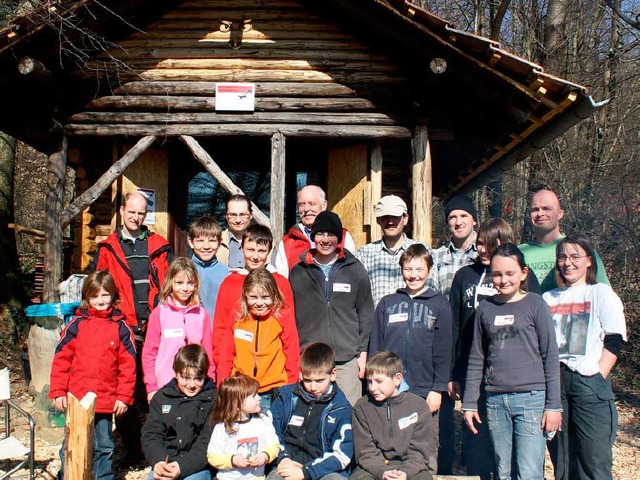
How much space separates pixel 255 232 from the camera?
4.41 meters

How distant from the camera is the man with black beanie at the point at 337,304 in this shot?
4.39 m

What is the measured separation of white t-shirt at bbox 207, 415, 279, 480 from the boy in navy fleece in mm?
1045

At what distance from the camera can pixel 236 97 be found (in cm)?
668

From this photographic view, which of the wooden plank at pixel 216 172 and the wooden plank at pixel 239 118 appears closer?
the wooden plank at pixel 216 172

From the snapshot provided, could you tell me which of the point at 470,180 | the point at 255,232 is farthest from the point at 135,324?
the point at 470,180

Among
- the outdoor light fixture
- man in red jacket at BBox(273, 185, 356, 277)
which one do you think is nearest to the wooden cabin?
the outdoor light fixture

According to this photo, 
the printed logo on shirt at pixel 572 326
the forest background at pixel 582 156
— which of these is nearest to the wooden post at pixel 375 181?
the printed logo on shirt at pixel 572 326

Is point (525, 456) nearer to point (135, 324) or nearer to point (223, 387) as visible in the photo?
point (223, 387)

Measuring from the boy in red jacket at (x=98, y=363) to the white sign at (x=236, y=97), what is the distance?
2888 millimetres

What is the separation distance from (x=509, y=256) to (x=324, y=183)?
14.4 feet

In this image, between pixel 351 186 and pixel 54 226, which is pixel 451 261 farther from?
pixel 54 226

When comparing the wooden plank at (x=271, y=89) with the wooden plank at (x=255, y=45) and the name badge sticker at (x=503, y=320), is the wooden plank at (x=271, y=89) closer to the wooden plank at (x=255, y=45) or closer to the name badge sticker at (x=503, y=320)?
the wooden plank at (x=255, y=45)

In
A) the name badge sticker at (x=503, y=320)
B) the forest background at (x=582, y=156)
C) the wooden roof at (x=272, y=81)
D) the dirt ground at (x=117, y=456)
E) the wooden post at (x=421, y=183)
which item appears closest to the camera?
the name badge sticker at (x=503, y=320)

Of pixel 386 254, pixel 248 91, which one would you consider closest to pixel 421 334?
pixel 386 254
